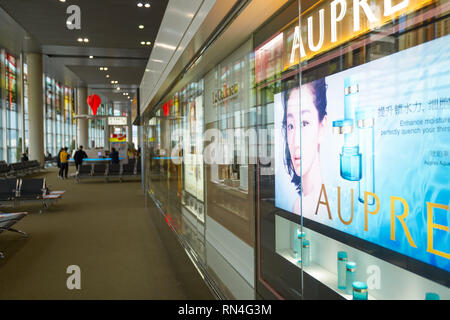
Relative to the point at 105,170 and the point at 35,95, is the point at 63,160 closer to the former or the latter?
the point at 105,170

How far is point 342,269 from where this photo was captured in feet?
8.39

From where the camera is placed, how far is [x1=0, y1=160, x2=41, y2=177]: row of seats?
16750 millimetres

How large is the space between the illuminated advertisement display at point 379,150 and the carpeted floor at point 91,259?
4.39 ft

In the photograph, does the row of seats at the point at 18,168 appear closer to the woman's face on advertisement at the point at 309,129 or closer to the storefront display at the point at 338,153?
the storefront display at the point at 338,153

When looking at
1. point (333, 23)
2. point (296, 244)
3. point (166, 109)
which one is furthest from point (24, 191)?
point (333, 23)

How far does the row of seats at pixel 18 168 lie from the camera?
16750 millimetres

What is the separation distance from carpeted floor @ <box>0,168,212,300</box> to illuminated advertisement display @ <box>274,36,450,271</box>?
4.39 ft

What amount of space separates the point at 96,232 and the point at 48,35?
14.4 metres

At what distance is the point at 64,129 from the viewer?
3275 centimetres

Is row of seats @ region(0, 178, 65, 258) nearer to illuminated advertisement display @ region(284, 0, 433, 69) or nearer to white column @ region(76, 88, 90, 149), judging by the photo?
illuminated advertisement display @ region(284, 0, 433, 69)

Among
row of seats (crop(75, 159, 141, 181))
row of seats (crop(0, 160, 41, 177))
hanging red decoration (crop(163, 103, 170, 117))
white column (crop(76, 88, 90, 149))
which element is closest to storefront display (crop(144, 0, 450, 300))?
hanging red decoration (crop(163, 103, 170, 117))

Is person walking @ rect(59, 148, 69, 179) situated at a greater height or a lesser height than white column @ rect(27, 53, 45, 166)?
lesser

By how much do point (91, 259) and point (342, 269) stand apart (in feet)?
12.6

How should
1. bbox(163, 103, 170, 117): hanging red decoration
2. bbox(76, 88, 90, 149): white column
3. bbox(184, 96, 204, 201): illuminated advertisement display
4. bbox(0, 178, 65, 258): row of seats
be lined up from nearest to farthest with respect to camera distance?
bbox(184, 96, 204, 201): illuminated advertisement display, bbox(163, 103, 170, 117): hanging red decoration, bbox(0, 178, 65, 258): row of seats, bbox(76, 88, 90, 149): white column
